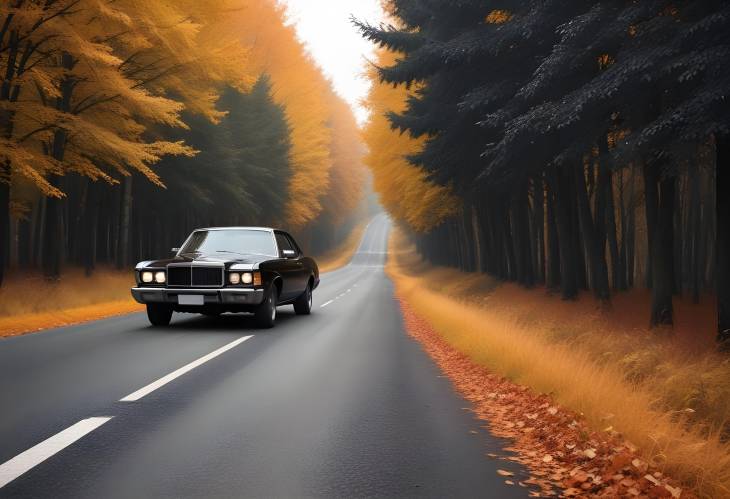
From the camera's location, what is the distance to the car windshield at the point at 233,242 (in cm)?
1248

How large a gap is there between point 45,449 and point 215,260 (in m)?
7.01

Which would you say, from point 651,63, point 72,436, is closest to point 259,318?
point 72,436

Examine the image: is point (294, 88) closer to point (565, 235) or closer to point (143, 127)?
point (143, 127)

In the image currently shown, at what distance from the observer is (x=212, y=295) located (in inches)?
434

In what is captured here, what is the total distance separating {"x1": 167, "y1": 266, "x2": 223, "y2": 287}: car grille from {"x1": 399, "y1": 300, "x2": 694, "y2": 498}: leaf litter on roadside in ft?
18.2

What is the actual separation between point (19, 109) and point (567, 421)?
1371 cm

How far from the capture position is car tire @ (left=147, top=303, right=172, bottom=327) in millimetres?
11945

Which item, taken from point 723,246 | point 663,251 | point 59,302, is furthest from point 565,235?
point 59,302

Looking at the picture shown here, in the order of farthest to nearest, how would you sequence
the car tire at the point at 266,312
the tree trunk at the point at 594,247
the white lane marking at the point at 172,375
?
the tree trunk at the point at 594,247, the car tire at the point at 266,312, the white lane marking at the point at 172,375

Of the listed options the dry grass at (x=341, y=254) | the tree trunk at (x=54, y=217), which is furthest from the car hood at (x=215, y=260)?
the dry grass at (x=341, y=254)

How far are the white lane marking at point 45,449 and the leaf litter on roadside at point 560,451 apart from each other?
316 cm

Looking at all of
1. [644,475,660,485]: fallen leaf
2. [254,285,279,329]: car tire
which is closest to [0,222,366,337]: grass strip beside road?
[254,285,279,329]: car tire

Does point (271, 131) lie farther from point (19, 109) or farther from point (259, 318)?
point (259, 318)

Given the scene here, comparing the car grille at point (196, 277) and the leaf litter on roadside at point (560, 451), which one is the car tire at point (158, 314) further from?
the leaf litter on roadside at point (560, 451)
